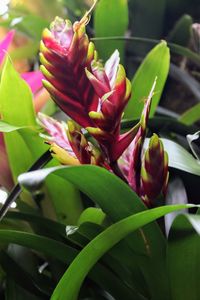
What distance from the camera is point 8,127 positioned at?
1.60 feet

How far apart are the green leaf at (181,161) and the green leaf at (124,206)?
0.07 metres

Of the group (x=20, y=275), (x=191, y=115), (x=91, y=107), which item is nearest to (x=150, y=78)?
(x=191, y=115)

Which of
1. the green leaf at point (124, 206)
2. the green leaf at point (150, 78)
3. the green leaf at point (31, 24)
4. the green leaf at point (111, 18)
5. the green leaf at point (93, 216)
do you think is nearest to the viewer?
the green leaf at point (124, 206)

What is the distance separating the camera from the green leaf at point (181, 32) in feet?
3.19

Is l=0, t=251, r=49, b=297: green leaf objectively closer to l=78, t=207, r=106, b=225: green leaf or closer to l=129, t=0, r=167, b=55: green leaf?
l=78, t=207, r=106, b=225: green leaf

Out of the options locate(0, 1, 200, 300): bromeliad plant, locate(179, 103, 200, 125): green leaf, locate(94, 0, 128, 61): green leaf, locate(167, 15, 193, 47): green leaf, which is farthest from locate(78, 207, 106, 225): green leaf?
locate(167, 15, 193, 47): green leaf

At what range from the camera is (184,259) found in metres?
0.45

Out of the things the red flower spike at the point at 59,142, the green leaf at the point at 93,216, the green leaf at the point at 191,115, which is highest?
the red flower spike at the point at 59,142

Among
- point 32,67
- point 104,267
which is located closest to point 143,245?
point 104,267

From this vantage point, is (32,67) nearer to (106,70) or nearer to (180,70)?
(180,70)

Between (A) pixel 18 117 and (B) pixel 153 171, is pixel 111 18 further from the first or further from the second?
(B) pixel 153 171

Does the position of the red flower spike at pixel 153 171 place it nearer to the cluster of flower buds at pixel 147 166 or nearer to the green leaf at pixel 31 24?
the cluster of flower buds at pixel 147 166

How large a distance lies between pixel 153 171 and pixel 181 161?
0.20ft

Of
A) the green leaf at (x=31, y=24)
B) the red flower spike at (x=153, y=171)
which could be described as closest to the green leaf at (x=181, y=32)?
the green leaf at (x=31, y=24)
